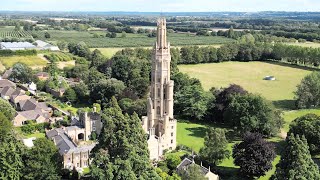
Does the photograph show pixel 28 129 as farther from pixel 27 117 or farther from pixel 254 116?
pixel 254 116

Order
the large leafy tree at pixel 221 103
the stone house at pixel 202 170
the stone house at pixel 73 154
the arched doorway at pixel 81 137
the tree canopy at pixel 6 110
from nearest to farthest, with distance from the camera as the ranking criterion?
the stone house at pixel 202 170 → the stone house at pixel 73 154 → the tree canopy at pixel 6 110 → the arched doorway at pixel 81 137 → the large leafy tree at pixel 221 103

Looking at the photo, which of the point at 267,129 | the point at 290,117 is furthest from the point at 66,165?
the point at 290,117

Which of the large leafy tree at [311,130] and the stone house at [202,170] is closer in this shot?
the stone house at [202,170]

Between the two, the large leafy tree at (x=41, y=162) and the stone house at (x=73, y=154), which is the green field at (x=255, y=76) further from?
the large leafy tree at (x=41, y=162)

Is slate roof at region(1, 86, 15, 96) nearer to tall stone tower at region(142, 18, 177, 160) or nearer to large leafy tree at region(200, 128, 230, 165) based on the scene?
tall stone tower at region(142, 18, 177, 160)

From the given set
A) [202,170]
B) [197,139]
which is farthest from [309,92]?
[202,170]

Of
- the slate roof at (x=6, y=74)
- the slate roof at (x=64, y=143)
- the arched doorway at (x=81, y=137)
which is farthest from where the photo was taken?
the slate roof at (x=6, y=74)

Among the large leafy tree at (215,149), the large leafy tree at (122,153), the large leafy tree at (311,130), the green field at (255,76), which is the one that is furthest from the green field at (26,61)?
the large leafy tree at (311,130)
